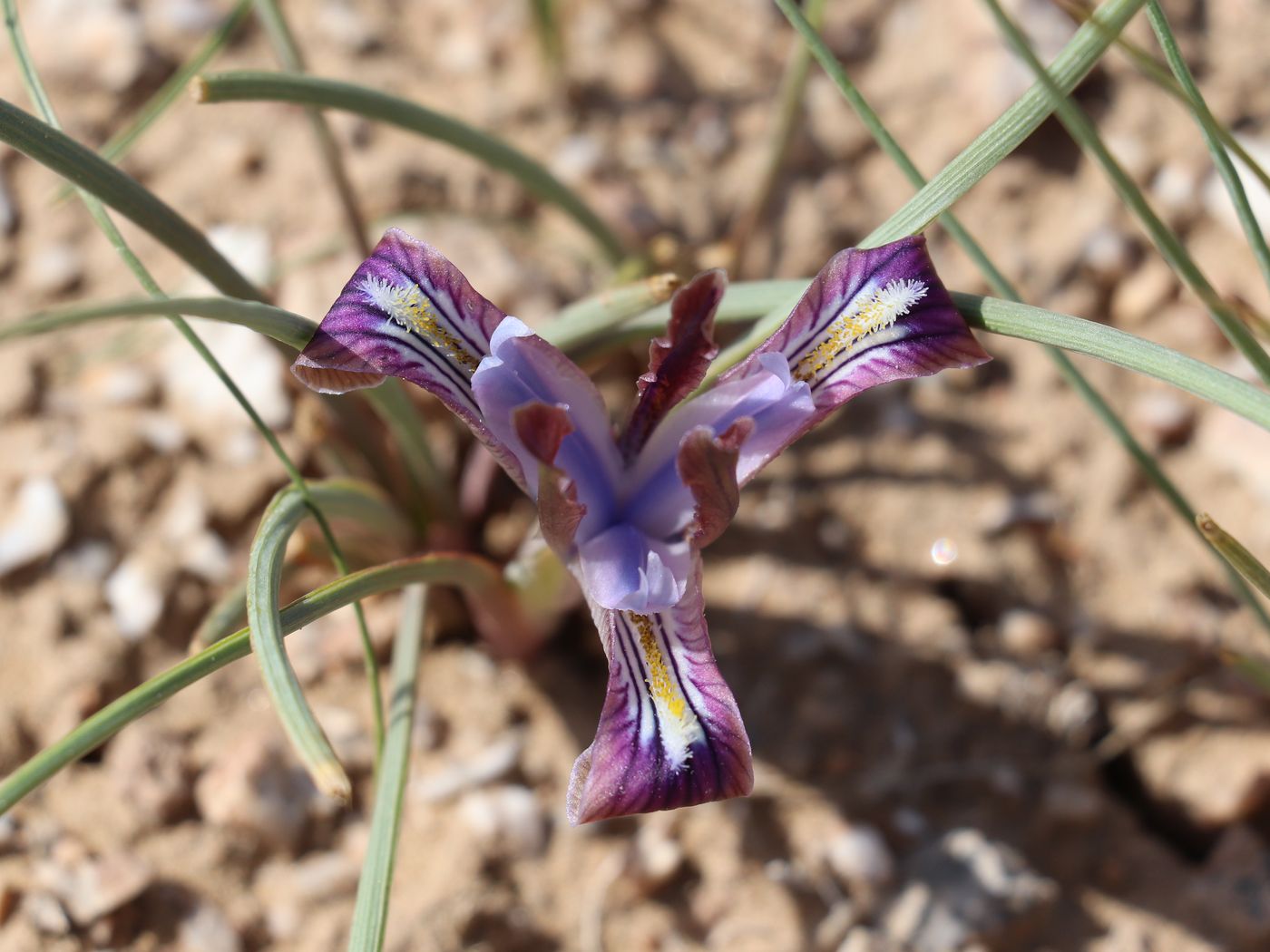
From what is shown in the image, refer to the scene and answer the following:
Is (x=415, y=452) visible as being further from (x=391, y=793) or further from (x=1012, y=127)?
(x=1012, y=127)

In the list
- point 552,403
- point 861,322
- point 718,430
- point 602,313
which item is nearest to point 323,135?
point 602,313

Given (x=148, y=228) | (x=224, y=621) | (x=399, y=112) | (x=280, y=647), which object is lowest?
(x=280, y=647)

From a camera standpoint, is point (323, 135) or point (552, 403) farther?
point (323, 135)

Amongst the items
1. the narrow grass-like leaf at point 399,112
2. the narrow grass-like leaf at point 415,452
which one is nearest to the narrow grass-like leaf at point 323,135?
the narrow grass-like leaf at point 399,112

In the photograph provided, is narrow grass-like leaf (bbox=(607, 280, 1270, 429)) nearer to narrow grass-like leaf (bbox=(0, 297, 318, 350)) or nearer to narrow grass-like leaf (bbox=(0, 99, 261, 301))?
narrow grass-like leaf (bbox=(0, 297, 318, 350))

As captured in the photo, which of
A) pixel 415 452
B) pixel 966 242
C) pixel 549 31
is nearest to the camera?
pixel 966 242

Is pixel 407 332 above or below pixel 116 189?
below

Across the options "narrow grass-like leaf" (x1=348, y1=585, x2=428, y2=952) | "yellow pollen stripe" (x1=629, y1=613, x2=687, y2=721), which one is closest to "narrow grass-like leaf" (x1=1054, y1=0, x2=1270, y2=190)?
"yellow pollen stripe" (x1=629, y1=613, x2=687, y2=721)

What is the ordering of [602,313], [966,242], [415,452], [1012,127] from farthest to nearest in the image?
[415,452], [602,313], [966,242], [1012,127]

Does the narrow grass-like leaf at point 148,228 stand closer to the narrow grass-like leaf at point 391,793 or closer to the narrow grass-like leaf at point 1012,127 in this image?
the narrow grass-like leaf at point 391,793
